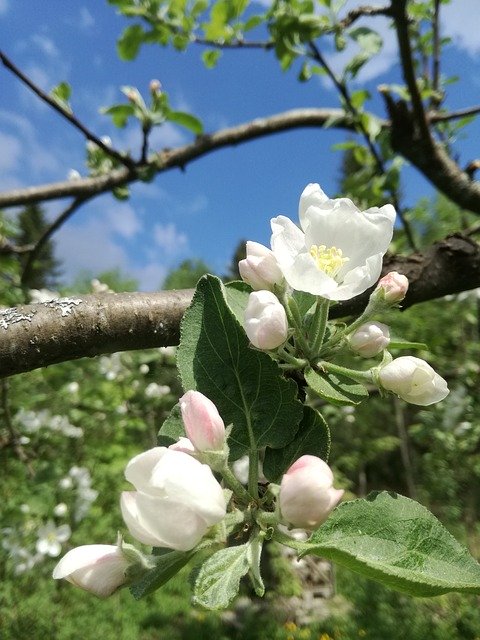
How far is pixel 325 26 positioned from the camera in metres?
2.43

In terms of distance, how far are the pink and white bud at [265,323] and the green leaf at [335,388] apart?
0.25ft

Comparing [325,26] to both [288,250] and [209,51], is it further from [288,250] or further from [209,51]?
[288,250]

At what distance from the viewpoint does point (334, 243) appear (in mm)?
813

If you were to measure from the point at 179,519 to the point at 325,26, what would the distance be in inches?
97.9

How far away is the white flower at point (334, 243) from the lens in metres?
0.71

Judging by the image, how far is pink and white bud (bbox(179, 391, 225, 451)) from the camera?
594mm

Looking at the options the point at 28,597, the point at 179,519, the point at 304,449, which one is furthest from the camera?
the point at 28,597

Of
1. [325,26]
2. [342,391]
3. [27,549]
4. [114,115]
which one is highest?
[325,26]

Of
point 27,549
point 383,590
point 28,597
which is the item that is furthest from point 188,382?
point 383,590

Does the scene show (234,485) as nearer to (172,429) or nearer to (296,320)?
(172,429)

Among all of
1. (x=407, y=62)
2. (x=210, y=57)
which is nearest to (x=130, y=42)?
(x=210, y=57)

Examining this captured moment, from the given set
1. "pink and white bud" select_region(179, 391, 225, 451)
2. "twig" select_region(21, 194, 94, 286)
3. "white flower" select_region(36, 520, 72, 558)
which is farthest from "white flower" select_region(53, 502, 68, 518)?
"pink and white bud" select_region(179, 391, 225, 451)

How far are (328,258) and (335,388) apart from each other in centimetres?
20

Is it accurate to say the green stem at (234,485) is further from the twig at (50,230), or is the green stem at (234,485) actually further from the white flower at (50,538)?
the white flower at (50,538)
